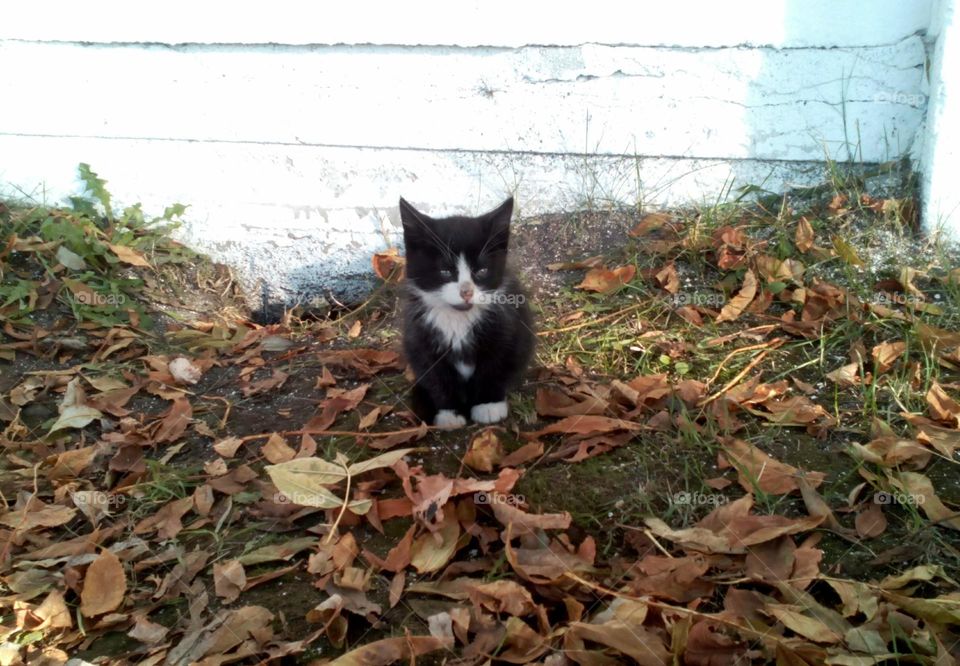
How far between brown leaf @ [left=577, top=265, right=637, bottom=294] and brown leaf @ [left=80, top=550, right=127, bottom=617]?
2207 millimetres

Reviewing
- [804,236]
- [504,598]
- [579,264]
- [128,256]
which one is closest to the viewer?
[504,598]

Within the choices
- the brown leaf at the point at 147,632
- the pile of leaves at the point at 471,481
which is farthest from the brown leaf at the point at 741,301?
the brown leaf at the point at 147,632

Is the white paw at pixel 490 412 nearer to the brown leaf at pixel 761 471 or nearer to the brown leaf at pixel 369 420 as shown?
the brown leaf at pixel 369 420

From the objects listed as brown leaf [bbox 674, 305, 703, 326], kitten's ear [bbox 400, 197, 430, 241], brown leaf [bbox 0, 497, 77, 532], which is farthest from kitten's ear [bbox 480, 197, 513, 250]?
brown leaf [bbox 0, 497, 77, 532]

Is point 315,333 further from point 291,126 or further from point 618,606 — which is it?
point 618,606

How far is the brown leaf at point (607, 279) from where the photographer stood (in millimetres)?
3682

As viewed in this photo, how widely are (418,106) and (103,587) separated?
261cm

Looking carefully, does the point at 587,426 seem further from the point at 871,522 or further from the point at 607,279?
the point at 607,279

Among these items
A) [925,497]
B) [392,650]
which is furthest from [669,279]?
[392,650]

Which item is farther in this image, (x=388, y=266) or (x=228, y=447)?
(x=388, y=266)

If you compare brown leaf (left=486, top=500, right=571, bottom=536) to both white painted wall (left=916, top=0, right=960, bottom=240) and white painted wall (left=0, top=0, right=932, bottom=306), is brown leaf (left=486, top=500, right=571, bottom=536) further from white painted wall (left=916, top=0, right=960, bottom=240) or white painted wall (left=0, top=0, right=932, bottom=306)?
white painted wall (left=916, top=0, right=960, bottom=240)

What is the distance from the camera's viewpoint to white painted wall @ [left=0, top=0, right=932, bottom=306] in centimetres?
379

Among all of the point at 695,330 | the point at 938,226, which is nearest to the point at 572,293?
the point at 695,330

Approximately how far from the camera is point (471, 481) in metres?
2.40
